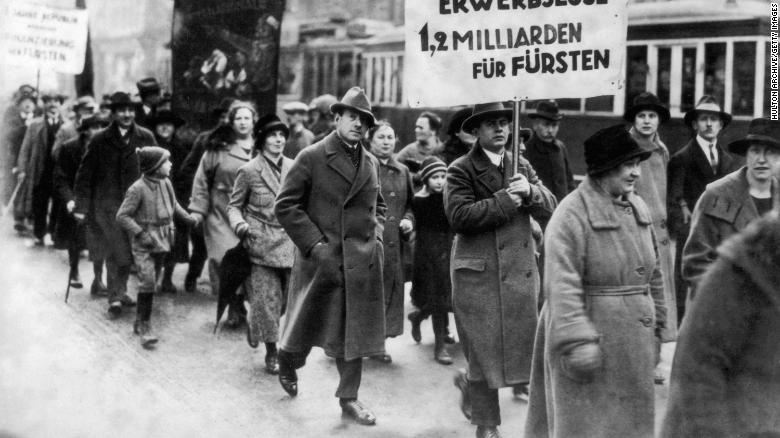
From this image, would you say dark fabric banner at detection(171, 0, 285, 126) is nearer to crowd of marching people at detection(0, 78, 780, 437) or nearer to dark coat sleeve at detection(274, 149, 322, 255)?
crowd of marching people at detection(0, 78, 780, 437)

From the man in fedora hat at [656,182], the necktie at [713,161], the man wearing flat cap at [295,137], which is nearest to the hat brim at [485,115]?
the man in fedora hat at [656,182]

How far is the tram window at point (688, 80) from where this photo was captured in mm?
15953

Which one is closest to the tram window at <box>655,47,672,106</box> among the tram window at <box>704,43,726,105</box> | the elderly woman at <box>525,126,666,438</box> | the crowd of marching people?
the tram window at <box>704,43,726,105</box>

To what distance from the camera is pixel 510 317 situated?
18.4 ft

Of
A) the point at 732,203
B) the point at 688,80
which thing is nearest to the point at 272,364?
the point at 732,203

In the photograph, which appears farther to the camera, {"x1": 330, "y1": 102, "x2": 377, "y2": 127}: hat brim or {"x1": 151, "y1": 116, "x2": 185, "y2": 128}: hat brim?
{"x1": 151, "y1": 116, "x2": 185, "y2": 128}: hat brim

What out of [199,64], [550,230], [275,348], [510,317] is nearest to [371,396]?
[275,348]

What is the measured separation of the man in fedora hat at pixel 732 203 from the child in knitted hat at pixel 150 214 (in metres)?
4.55

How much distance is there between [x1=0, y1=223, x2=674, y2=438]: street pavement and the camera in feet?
19.5

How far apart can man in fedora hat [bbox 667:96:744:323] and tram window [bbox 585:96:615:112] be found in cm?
973

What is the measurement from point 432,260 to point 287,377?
1.93 m

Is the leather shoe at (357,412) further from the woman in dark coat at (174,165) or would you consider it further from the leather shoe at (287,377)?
the woman in dark coat at (174,165)

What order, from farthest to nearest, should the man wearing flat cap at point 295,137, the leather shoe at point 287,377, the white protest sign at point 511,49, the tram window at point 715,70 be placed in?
the tram window at point 715,70 < the man wearing flat cap at point 295,137 < the leather shoe at point 287,377 < the white protest sign at point 511,49

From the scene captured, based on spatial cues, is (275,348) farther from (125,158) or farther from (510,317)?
(125,158)
